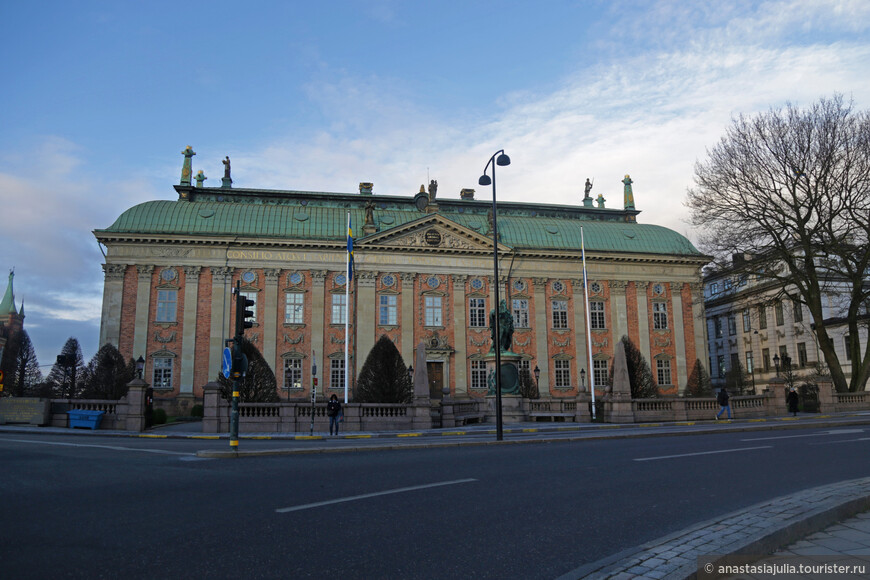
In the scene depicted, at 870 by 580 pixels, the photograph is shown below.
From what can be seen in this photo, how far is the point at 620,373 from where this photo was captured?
101 feet

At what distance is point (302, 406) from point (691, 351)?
4174 cm

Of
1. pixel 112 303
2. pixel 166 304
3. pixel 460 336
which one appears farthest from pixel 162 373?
pixel 460 336

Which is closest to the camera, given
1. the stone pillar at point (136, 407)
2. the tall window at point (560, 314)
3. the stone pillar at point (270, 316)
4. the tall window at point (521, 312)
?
the stone pillar at point (136, 407)

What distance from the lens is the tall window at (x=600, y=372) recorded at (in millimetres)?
57594

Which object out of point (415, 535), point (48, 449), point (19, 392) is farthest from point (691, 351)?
point (19, 392)

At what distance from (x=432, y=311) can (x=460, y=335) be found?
306 cm

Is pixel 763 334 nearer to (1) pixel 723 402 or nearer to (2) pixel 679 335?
(2) pixel 679 335

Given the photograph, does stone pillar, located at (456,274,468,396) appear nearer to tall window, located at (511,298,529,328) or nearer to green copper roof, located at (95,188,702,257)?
tall window, located at (511,298,529,328)

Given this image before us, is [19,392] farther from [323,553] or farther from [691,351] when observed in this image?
[323,553]

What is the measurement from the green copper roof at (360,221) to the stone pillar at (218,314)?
3373 millimetres

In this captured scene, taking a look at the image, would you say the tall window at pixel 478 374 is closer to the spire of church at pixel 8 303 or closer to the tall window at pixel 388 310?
the tall window at pixel 388 310

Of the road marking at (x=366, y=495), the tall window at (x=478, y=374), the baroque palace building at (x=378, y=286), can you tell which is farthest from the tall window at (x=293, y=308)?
the road marking at (x=366, y=495)

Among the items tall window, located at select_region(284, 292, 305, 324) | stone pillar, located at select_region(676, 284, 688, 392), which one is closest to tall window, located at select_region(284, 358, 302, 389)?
tall window, located at select_region(284, 292, 305, 324)

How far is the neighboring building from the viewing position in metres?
60.2
